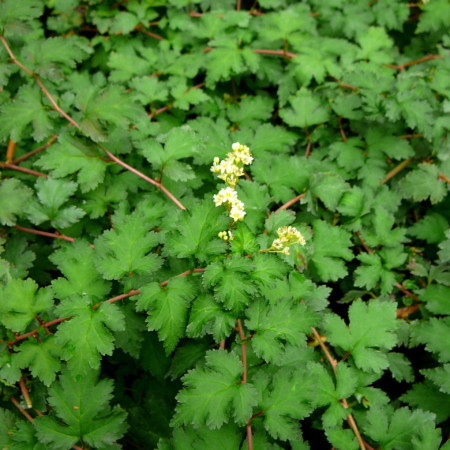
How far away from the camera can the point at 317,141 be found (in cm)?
306

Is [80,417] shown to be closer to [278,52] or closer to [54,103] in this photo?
[54,103]

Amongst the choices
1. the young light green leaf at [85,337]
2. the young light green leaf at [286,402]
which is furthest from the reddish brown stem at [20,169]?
the young light green leaf at [286,402]

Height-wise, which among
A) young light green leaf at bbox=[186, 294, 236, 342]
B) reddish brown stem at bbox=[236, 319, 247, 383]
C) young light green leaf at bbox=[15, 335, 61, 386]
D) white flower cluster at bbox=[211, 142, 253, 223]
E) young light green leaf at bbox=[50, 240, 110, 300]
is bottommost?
young light green leaf at bbox=[15, 335, 61, 386]

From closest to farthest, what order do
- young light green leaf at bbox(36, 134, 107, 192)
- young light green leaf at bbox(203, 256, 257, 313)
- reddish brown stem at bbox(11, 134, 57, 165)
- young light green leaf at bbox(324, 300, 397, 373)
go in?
young light green leaf at bbox(203, 256, 257, 313) < young light green leaf at bbox(324, 300, 397, 373) < young light green leaf at bbox(36, 134, 107, 192) < reddish brown stem at bbox(11, 134, 57, 165)

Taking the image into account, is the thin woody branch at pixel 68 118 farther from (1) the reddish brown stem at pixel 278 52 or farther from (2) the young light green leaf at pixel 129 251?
(1) the reddish brown stem at pixel 278 52

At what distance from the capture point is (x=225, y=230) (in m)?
1.88

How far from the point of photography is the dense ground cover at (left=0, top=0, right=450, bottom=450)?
1.88 m

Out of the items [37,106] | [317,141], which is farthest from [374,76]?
[37,106]

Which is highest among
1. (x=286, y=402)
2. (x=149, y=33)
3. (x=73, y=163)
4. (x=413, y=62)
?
(x=413, y=62)

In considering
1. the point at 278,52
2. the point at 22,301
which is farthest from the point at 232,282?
the point at 278,52

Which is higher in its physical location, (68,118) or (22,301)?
(68,118)

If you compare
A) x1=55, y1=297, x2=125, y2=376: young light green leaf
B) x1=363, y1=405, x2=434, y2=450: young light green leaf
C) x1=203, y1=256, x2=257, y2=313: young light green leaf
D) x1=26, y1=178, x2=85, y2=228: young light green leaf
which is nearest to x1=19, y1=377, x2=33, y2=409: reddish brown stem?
x1=55, y1=297, x2=125, y2=376: young light green leaf

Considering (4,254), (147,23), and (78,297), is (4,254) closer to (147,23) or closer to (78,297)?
(78,297)

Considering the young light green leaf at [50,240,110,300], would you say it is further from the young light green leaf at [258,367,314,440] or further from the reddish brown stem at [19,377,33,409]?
the young light green leaf at [258,367,314,440]
